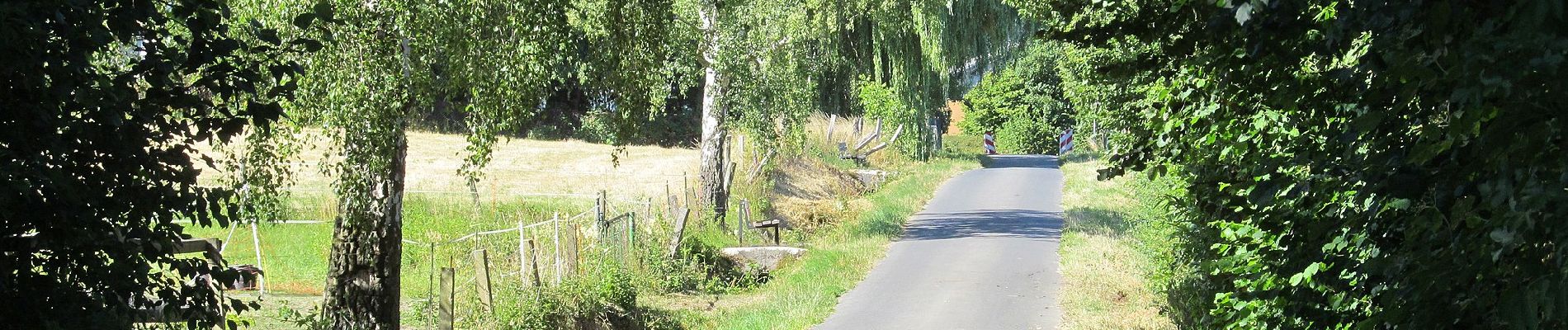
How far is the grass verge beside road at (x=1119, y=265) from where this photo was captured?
1301 cm

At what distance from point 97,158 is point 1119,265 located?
47.4 feet

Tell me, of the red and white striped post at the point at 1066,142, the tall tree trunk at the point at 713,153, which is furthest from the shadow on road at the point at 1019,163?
the tall tree trunk at the point at 713,153

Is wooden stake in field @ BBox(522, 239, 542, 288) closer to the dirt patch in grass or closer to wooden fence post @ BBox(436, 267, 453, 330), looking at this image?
wooden fence post @ BBox(436, 267, 453, 330)

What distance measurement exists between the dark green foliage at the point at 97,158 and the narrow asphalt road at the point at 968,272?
9453 mm

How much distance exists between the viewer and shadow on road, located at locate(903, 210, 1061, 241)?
23219 millimetres

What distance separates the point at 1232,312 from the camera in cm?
570

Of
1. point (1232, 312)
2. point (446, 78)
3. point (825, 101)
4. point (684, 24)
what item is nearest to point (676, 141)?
point (825, 101)

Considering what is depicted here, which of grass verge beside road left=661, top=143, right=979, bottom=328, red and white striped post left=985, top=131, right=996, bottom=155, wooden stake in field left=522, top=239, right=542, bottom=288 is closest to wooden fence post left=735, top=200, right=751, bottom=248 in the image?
grass verge beside road left=661, top=143, right=979, bottom=328

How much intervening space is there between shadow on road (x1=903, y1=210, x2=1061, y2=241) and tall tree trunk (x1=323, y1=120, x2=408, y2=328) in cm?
1279

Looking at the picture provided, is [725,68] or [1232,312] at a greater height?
[725,68]

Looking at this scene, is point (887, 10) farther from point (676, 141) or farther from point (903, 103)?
point (676, 141)

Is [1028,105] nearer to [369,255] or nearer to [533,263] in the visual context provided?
[533,263]

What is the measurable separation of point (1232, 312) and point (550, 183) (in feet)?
90.2

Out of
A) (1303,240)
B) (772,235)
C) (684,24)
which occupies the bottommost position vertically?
(772,235)
